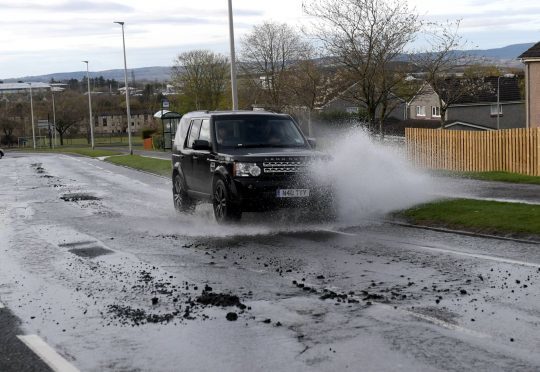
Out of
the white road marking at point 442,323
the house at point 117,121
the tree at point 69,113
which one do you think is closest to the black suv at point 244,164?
the white road marking at point 442,323

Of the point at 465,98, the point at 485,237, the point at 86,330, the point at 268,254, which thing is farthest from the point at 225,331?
the point at 465,98

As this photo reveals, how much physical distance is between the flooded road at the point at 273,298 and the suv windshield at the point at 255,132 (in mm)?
1686

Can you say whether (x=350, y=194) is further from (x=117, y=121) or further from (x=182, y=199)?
(x=117, y=121)

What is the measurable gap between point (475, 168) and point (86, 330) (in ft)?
79.7

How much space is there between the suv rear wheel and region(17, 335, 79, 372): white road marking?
7.46 m

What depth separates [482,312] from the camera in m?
7.15

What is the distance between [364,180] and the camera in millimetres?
16031

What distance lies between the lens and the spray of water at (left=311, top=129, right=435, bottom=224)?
14945 mm

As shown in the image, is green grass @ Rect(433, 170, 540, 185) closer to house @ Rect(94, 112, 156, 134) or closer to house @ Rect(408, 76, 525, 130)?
house @ Rect(408, 76, 525, 130)

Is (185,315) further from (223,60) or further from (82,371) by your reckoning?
(223,60)

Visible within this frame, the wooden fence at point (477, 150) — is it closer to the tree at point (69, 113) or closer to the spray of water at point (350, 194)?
the spray of water at point (350, 194)

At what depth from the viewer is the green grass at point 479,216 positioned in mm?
12602

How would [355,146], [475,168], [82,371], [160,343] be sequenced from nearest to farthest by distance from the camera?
[82,371]
[160,343]
[355,146]
[475,168]

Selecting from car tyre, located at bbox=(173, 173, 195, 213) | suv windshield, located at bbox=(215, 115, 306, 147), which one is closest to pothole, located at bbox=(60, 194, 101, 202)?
car tyre, located at bbox=(173, 173, 195, 213)
